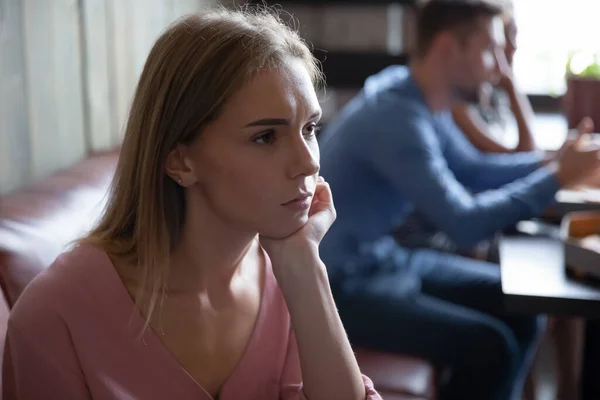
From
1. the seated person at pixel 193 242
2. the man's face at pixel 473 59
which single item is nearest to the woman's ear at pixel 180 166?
the seated person at pixel 193 242

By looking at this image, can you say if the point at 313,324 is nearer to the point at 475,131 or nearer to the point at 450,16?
the point at 450,16

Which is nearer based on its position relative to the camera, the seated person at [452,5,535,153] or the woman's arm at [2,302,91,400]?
the woman's arm at [2,302,91,400]

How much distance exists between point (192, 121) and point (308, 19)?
2.38 meters

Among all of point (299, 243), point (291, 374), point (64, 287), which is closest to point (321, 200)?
point (299, 243)

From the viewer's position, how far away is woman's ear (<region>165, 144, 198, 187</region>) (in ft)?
3.49

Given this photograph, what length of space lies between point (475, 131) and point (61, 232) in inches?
69.1

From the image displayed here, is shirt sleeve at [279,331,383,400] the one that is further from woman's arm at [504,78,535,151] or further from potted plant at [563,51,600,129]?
potted plant at [563,51,600,129]

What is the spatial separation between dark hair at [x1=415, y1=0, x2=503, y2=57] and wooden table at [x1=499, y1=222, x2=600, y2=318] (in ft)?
2.12

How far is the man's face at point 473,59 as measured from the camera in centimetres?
221

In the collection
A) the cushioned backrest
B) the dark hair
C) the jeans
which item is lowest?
the jeans

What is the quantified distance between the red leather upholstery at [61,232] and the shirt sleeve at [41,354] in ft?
0.56

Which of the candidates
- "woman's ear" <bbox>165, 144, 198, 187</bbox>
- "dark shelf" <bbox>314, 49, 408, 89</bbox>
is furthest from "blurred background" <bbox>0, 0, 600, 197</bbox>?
"woman's ear" <bbox>165, 144, 198, 187</bbox>

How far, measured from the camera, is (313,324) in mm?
1097

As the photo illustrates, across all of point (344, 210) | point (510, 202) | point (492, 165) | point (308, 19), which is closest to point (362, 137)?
point (344, 210)
